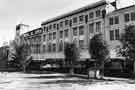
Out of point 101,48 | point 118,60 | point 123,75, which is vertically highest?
point 101,48

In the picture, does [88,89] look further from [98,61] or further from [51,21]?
[51,21]

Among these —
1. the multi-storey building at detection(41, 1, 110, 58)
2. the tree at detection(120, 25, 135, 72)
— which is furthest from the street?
the multi-storey building at detection(41, 1, 110, 58)

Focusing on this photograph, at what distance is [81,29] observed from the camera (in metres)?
41.3

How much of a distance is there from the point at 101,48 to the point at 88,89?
9.55m

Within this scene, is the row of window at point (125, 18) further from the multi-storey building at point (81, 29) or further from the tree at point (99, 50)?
the tree at point (99, 50)

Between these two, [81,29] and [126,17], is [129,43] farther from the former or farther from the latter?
[81,29]

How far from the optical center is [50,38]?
169 feet

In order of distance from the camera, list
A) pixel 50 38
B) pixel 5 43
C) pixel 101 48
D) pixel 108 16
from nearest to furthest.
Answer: pixel 101 48
pixel 108 16
pixel 50 38
pixel 5 43

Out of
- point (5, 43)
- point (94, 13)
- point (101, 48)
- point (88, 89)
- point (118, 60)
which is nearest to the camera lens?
point (88, 89)

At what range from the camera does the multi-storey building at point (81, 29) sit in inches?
1296

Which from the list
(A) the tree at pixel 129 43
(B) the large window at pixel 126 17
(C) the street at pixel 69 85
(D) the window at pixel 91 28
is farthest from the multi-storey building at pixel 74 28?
(C) the street at pixel 69 85

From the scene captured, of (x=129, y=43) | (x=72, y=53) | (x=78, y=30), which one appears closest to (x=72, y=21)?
(x=78, y=30)

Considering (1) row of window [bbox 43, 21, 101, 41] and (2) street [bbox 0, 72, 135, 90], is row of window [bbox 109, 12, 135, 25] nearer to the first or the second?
(1) row of window [bbox 43, 21, 101, 41]

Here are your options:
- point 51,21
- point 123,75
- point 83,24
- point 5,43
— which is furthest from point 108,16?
point 5,43
